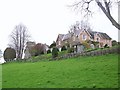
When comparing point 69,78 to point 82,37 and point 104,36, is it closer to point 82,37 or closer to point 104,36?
point 82,37

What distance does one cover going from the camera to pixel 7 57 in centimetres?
6644

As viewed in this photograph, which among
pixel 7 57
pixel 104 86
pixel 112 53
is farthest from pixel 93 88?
pixel 7 57

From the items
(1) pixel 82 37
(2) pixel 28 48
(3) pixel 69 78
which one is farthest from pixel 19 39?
(3) pixel 69 78

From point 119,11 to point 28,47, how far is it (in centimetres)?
6229

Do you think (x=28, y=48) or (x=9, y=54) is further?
(x=28, y=48)

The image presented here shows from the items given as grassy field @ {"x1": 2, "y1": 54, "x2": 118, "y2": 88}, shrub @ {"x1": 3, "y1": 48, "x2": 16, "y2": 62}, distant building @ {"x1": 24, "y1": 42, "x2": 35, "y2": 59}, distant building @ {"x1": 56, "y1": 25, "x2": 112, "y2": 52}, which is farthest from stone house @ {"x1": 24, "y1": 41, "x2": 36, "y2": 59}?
grassy field @ {"x1": 2, "y1": 54, "x2": 118, "y2": 88}

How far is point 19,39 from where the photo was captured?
78.8m

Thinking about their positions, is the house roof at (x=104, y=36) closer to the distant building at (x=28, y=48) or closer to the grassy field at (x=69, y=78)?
the distant building at (x=28, y=48)

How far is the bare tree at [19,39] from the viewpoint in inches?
3078

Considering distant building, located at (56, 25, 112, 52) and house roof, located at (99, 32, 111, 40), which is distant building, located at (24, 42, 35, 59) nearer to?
distant building, located at (56, 25, 112, 52)

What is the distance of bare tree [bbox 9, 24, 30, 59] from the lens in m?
78.2

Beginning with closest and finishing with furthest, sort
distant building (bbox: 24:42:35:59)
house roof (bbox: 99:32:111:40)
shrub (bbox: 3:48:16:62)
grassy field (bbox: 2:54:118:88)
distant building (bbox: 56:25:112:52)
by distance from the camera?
grassy field (bbox: 2:54:118:88) < shrub (bbox: 3:48:16:62) < distant building (bbox: 56:25:112:52) < distant building (bbox: 24:42:35:59) < house roof (bbox: 99:32:111:40)

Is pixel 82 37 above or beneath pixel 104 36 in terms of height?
beneath

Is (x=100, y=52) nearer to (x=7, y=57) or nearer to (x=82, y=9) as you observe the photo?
(x=82, y=9)
